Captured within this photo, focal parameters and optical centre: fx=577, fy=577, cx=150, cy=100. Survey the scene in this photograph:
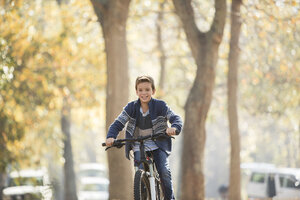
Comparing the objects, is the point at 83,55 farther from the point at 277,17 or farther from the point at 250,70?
the point at 277,17

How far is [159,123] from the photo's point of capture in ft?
20.4

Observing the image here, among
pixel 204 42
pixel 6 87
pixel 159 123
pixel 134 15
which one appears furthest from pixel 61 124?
pixel 159 123

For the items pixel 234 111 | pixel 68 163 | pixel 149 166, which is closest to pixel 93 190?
pixel 68 163

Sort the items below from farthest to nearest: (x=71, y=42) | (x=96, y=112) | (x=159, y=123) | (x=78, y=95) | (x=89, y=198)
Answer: (x=89, y=198), (x=96, y=112), (x=78, y=95), (x=71, y=42), (x=159, y=123)

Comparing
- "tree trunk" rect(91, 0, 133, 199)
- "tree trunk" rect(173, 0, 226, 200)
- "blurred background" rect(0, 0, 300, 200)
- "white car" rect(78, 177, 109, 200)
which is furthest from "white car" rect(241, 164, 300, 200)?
"tree trunk" rect(91, 0, 133, 199)

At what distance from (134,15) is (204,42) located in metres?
7.58

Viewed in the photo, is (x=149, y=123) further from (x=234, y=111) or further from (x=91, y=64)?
(x=91, y=64)

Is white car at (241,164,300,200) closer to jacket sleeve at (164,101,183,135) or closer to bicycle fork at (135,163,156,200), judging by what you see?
jacket sleeve at (164,101,183,135)

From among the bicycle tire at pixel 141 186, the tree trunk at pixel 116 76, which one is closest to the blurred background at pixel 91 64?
the tree trunk at pixel 116 76

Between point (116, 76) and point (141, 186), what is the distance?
20.4 ft

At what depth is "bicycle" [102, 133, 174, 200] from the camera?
18.2ft

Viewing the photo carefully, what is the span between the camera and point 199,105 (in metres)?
11.8

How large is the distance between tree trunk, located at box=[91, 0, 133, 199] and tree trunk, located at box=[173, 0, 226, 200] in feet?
3.99

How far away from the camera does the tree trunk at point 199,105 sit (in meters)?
11.7
